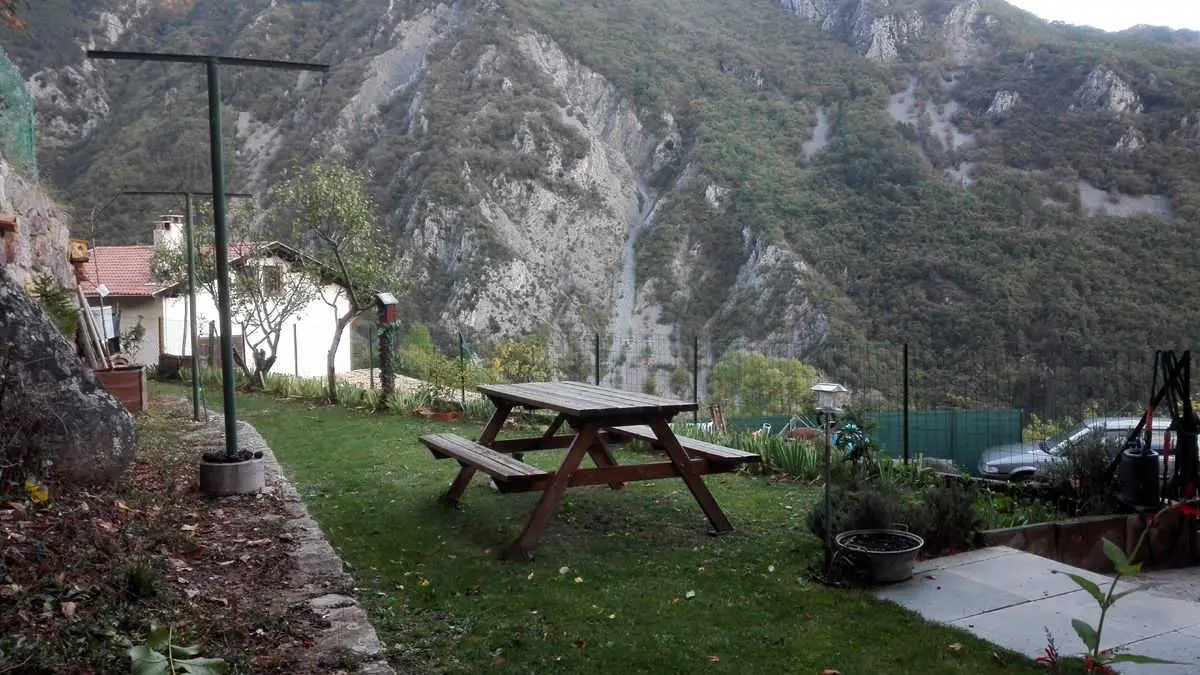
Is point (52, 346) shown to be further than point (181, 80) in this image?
Result: No

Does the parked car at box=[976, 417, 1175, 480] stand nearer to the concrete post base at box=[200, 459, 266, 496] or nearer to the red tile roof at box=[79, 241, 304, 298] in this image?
the concrete post base at box=[200, 459, 266, 496]

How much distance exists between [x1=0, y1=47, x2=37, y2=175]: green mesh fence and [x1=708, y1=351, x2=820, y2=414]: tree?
1583 cm


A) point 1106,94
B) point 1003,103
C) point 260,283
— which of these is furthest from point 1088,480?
point 1003,103

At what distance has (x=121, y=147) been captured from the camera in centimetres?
4728

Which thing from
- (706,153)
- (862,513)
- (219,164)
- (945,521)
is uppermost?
(706,153)

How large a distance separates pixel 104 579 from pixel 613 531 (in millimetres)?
3060

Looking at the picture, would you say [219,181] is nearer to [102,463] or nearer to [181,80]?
[102,463]

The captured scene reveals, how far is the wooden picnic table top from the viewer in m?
5.32

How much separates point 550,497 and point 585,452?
0.48 m

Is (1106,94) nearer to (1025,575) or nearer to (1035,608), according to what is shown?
(1025,575)

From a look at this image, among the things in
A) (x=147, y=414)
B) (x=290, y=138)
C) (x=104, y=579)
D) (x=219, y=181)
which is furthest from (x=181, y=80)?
(x=104, y=579)

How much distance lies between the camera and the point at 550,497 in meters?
5.25

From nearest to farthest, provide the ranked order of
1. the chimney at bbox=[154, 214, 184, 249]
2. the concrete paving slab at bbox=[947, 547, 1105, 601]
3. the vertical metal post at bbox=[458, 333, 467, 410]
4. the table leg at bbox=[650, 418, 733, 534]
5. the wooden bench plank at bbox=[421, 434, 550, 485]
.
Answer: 1. the concrete paving slab at bbox=[947, 547, 1105, 601]
2. the wooden bench plank at bbox=[421, 434, 550, 485]
3. the table leg at bbox=[650, 418, 733, 534]
4. the vertical metal post at bbox=[458, 333, 467, 410]
5. the chimney at bbox=[154, 214, 184, 249]

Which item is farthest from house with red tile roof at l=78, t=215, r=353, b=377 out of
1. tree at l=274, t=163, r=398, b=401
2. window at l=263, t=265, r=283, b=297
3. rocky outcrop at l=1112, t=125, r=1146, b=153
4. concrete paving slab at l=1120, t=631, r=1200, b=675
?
rocky outcrop at l=1112, t=125, r=1146, b=153
